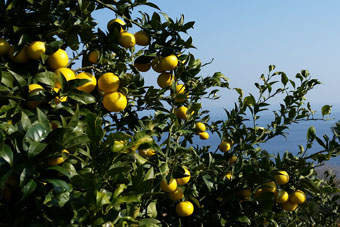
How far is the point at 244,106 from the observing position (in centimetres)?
172

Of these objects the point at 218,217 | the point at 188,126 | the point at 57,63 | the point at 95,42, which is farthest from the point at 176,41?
the point at 218,217

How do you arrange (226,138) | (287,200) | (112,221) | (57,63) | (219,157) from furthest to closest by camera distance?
(226,138) → (219,157) → (287,200) → (57,63) → (112,221)

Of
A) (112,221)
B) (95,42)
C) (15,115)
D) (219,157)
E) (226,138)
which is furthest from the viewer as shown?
(226,138)

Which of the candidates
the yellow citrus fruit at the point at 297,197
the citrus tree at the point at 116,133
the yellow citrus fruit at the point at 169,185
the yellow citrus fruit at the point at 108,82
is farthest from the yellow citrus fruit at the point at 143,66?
the yellow citrus fruit at the point at 297,197

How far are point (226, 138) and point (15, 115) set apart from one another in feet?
3.84

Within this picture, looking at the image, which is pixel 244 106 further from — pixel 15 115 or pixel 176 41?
pixel 15 115

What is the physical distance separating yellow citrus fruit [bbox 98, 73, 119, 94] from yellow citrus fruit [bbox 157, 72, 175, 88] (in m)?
0.21

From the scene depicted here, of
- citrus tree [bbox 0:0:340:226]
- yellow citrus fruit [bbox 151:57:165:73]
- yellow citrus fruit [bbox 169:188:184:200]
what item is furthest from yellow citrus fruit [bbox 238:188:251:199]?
yellow citrus fruit [bbox 151:57:165:73]

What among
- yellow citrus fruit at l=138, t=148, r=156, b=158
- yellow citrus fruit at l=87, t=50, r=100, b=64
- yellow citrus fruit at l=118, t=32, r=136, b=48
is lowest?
yellow citrus fruit at l=138, t=148, r=156, b=158

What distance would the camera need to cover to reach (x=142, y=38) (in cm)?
122

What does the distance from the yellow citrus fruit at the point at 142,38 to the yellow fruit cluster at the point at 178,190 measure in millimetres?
468

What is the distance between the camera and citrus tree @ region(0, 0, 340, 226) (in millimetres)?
790

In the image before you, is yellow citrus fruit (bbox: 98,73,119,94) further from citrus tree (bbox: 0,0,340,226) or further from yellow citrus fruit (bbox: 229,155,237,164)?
yellow citrus fruit (bbox: 229,155,237,164)

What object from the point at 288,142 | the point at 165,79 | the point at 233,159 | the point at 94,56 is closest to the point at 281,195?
the point at 233,159
